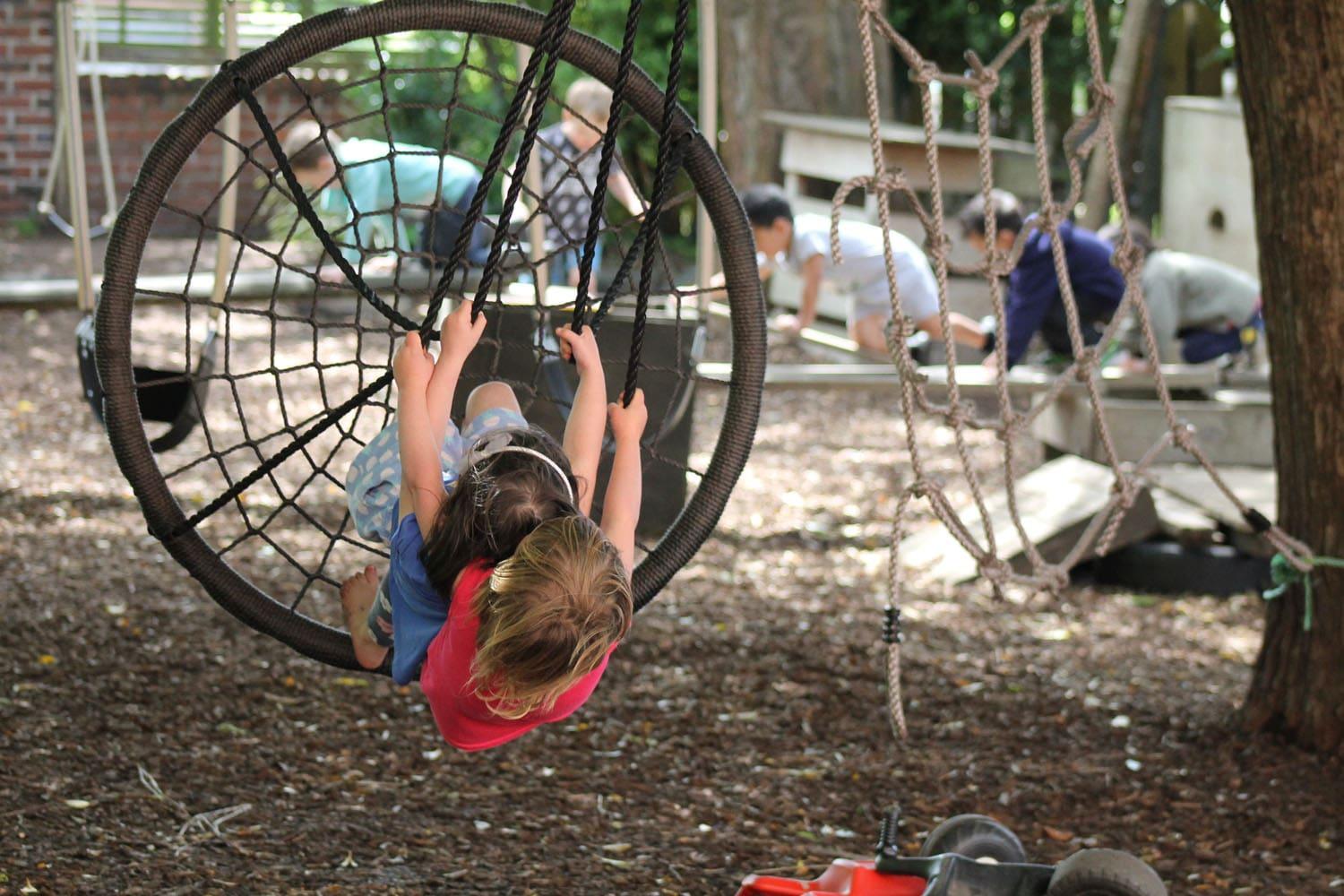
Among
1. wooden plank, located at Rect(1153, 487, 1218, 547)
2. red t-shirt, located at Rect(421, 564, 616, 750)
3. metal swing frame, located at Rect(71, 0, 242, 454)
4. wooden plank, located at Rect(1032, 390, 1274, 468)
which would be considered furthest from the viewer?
wooden plank, located at Rect(1032, 390, 1274, 468)

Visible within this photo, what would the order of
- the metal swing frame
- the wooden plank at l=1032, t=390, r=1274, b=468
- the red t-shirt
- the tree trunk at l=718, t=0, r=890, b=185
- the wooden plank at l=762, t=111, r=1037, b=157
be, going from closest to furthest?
the red t-shirt, the metal swing frame, the wooden plank at l=1032, t=390, r=1274, b=468, the wooden plank at l=762, t=111, r=1037, b=157, the tree trunk at l=718, t=0, r=890, b=185

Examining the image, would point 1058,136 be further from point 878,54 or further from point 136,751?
point 136,751

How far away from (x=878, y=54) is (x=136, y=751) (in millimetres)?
5728

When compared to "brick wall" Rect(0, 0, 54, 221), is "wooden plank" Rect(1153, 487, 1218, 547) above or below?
below

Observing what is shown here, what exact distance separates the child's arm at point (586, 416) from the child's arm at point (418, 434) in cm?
18

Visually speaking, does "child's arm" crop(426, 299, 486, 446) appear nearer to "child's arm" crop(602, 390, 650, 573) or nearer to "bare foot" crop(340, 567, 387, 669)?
"child's arm" crop(602, 390, 650, 573)

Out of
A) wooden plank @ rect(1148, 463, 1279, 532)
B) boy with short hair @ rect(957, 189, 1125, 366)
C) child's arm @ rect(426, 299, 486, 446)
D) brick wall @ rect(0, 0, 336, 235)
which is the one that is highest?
brick wall @ rect(0, 0, 336, 235)

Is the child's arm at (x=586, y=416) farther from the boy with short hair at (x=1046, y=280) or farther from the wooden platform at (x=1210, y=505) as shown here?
the boy with short hair at (x=1046, y=280)

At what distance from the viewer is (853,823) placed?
2869 millimetres

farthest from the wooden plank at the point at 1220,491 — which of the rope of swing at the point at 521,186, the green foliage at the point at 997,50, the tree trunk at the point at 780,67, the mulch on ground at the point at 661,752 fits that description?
the green foliage at the point at 997,50

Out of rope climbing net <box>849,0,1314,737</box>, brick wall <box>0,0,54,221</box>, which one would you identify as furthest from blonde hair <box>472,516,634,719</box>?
brick wall <box>0,0,54,221</box>

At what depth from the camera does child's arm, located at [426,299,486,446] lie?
1981 mm

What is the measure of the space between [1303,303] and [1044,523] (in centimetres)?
167

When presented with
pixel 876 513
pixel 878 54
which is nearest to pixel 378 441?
pixel 876 513
